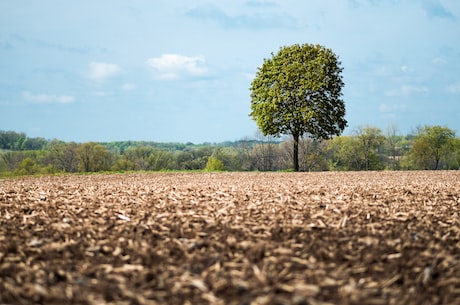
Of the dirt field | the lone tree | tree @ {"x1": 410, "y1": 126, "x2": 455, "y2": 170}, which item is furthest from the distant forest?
the dirt field

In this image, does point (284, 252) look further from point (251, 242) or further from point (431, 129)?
point (431, 129)

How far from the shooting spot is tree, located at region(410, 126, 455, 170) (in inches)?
1604

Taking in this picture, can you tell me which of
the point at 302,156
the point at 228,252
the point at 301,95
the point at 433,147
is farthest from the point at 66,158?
the point at 228,252

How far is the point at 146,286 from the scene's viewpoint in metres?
3.70

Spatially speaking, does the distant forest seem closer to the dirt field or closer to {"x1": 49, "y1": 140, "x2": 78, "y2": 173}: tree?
{"x1": 49, "y1": 140, "x2": 78, "y2": 173}: tree

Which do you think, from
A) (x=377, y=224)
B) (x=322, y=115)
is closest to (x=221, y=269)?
(x=377, y=224)

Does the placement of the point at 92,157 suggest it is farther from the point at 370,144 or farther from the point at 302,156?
the point at 370,144

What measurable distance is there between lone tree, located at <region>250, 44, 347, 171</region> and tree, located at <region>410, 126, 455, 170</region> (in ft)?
62.5

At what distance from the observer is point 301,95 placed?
24.6 metres

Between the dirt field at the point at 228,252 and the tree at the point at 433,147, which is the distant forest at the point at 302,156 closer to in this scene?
the tree at the point at 433,147

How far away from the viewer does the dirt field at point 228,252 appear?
3.57 meters

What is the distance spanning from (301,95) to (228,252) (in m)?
21.0

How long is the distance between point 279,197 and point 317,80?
17883 millimetres

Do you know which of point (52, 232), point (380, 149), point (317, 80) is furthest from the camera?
point (380, 149)
